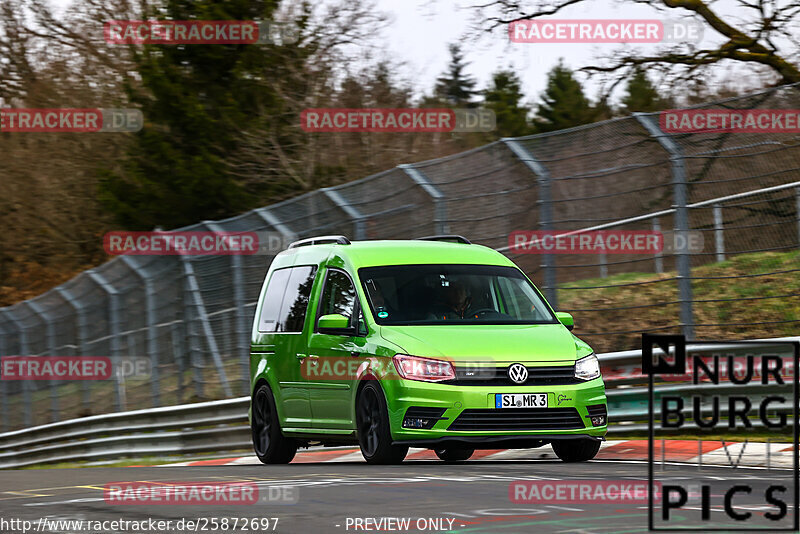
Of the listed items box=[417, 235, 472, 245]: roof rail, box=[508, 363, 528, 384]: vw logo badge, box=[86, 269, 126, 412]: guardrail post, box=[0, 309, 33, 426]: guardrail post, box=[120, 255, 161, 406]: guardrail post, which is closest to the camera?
box=[508, 363, 528, 384]: vw logo badge

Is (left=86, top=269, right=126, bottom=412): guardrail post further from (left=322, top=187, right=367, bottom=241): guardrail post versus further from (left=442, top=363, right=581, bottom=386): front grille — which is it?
(left=442, top=363, right=581, bottom=386): front grille

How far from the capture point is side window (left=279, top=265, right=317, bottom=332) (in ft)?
42.1

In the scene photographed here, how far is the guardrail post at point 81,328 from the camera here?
77.9 feet

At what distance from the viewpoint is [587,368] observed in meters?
11.0

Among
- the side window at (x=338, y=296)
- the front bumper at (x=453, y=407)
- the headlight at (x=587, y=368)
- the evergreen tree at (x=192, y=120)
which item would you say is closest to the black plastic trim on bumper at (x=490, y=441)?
the front bumper at (x=453, y=407)

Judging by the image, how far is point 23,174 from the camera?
40781 millimetres

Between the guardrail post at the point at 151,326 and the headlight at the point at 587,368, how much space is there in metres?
10.8

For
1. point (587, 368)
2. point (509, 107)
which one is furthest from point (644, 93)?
point (509, 107)

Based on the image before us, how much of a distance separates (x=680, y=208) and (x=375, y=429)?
374 cm

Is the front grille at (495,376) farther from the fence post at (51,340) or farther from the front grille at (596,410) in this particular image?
the fence post at (51,340)

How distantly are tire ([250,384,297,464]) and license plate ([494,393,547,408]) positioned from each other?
3.33 meters

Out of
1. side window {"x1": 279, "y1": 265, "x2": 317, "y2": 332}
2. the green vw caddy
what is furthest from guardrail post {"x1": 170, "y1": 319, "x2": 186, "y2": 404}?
side window {"x1": 279, "y1": 265, "x2": 317, "y2": 332}

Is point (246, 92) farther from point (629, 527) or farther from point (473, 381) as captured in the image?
point (629, 527)

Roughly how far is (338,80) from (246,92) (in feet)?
8.43
